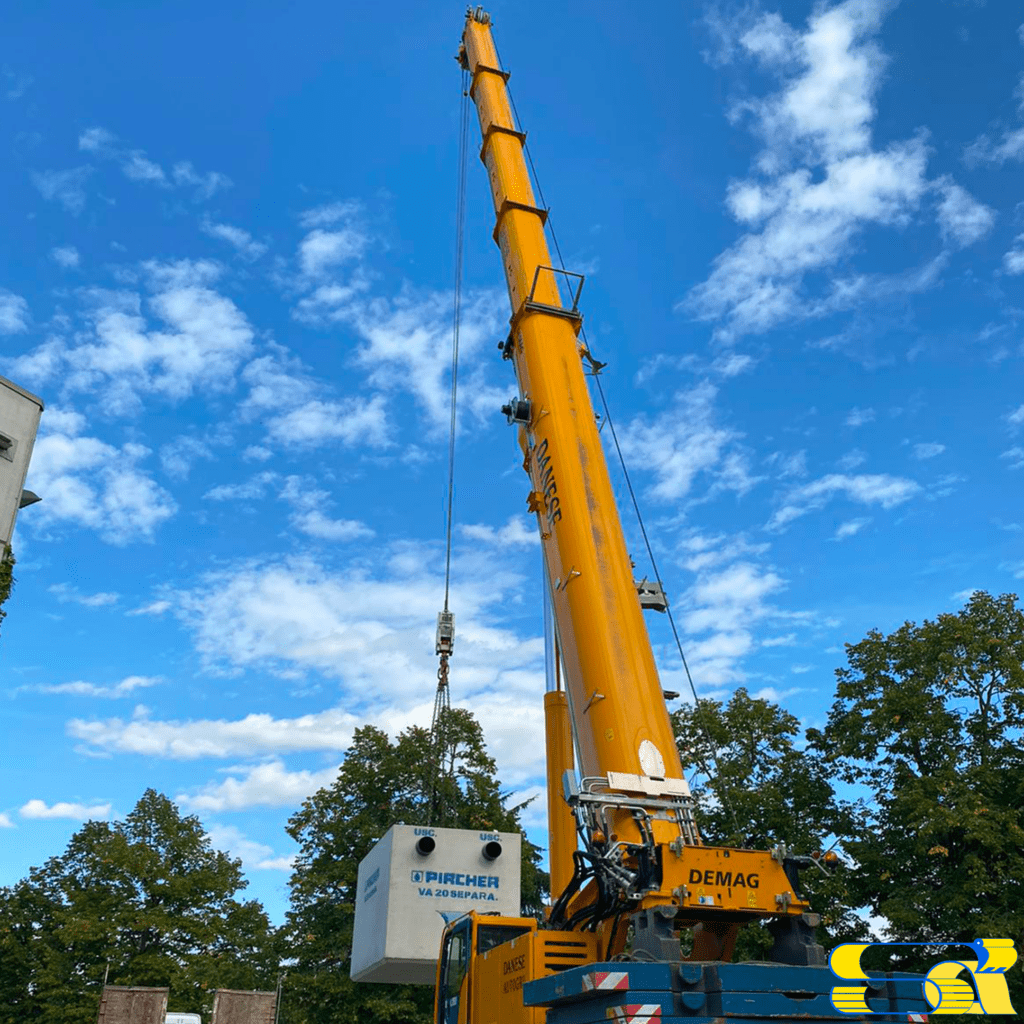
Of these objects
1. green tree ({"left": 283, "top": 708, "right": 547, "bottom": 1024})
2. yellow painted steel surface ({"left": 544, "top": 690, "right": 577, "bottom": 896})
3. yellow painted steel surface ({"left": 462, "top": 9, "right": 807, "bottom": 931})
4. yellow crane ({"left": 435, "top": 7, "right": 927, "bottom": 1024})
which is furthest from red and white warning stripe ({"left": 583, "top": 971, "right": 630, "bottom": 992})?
green tree ({"left": 283, "top": 708, "right": 547, "bottom": 1024})

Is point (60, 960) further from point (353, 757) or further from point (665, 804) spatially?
point (665, 804)

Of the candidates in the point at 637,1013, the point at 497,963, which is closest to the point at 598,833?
the point at 497,963

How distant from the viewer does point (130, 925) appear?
120 ft

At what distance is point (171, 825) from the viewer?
4109 centimetres

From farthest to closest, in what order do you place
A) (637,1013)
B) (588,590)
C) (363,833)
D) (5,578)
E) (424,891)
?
(363,833) < (5,578) < (424,891) < (588,590) < (637,1013)

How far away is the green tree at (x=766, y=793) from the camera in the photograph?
25.6 meters

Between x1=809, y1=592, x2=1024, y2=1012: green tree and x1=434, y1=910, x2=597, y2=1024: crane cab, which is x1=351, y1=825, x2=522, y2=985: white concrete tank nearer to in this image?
x1=434, y1=910, x2=597, y2=1024: crane cab

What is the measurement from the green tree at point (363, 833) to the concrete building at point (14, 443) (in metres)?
13.8

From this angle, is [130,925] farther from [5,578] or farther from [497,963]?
[497,963]

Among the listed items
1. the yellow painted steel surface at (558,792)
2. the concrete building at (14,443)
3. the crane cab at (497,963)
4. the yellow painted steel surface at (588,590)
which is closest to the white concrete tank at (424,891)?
the yellow painted steel surface at (558,792)

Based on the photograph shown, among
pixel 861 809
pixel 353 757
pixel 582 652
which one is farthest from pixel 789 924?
pixel 353 757

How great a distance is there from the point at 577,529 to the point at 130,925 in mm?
34200

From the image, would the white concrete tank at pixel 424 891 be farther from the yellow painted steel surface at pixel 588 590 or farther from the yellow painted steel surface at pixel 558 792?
the yellow painted steel surface at pixel 588 590

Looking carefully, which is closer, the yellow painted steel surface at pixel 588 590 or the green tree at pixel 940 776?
the yellow painted steel surface at pixel 588 590
